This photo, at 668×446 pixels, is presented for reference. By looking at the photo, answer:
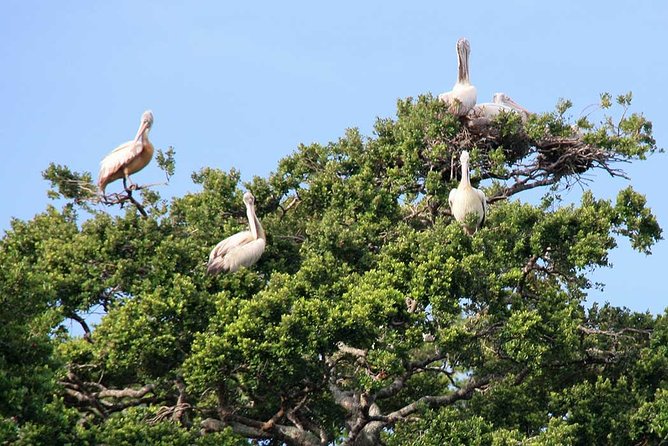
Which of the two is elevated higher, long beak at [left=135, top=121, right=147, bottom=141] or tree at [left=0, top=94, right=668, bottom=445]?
long beak at [left=135, top=121, right=147, bottom=141]

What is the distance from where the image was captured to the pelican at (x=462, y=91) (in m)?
22.9

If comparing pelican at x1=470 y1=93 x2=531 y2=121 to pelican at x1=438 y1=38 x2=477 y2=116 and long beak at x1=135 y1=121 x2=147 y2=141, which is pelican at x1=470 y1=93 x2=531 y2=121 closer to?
pelican at x1=438 y1=38 x2=477 y2=116

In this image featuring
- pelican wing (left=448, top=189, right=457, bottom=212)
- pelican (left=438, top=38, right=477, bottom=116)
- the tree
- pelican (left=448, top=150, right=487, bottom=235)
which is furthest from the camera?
pelican (left=438, top=38, right=477, bottom=116)

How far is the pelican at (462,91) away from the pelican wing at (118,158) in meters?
4.61

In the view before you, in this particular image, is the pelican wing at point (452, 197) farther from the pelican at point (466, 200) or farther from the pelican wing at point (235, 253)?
the pelican wing at point (235, 253)

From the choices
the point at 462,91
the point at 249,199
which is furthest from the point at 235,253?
the point at 462,91

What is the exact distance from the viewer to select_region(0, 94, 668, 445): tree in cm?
1897

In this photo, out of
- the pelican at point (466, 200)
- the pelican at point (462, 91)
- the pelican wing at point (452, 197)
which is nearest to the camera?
the pelican at point (466, 200)

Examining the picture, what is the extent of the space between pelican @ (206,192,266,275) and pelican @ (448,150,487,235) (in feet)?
8.98

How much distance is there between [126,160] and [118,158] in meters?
0.12

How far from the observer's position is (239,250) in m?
20.2

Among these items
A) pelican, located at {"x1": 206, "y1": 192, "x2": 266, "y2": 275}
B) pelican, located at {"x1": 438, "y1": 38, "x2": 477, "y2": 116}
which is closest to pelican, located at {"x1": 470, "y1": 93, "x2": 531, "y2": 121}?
pelican, located at {"x1": 438, "y1": 38, "x2": 477, "y2": 116}

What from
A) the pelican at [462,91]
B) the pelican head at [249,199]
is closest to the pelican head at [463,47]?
the pelican at [462,91]

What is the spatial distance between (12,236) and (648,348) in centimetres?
882
